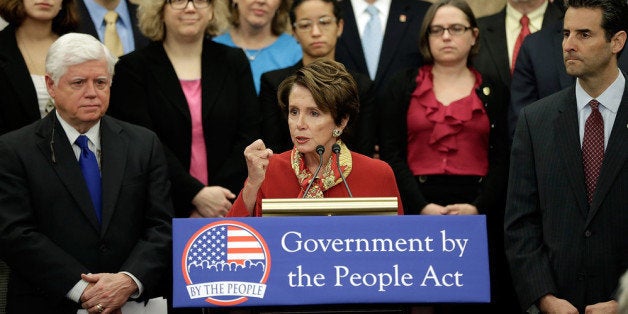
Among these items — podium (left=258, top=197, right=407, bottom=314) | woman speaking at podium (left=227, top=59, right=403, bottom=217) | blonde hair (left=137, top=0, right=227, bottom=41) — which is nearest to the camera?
podium (left=258, top=197, right=407, bottom=314)

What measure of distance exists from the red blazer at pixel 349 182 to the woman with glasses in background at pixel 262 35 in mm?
1815

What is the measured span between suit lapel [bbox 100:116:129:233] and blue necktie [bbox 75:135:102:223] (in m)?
0.04

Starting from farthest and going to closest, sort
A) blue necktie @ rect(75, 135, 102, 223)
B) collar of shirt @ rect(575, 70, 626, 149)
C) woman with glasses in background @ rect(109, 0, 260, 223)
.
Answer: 1. woman with glasses in background @ rect(109, 0, 260, 223)
2. blue necktie @ rect(75, 135, 102, 223)
3. collar of shirt @ rect(575, 70, 626, 149)

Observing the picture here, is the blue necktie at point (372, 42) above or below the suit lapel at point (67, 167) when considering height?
above

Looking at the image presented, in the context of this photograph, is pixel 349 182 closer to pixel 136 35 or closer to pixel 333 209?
pixel 333 209

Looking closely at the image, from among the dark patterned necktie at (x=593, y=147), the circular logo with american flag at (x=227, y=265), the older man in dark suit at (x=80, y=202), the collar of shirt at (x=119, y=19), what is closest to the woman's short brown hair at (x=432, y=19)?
the dark patterned necktie at (x=593, y=147)

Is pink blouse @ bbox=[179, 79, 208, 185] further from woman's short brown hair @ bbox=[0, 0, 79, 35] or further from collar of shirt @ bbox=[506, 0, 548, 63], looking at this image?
collar of shirt @ bbox=[506, 0, 548, 63]

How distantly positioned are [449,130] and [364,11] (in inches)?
46.5

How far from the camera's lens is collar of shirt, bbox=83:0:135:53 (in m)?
6.40

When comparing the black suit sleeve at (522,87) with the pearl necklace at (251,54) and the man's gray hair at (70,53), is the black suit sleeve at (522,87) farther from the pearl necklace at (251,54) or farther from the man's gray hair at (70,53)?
the man's gray hair at (70,53)

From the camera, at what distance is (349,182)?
4.54m

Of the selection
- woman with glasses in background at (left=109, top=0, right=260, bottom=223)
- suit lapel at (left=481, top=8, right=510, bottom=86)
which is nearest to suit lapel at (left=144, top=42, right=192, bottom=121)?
woman with glasses in background at (left=109, top=0, right=260, bottom=223)

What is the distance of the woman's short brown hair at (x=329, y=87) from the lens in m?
4.49

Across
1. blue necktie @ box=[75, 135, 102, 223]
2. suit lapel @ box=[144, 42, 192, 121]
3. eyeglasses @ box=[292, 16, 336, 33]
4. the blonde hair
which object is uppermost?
the blonde hair
